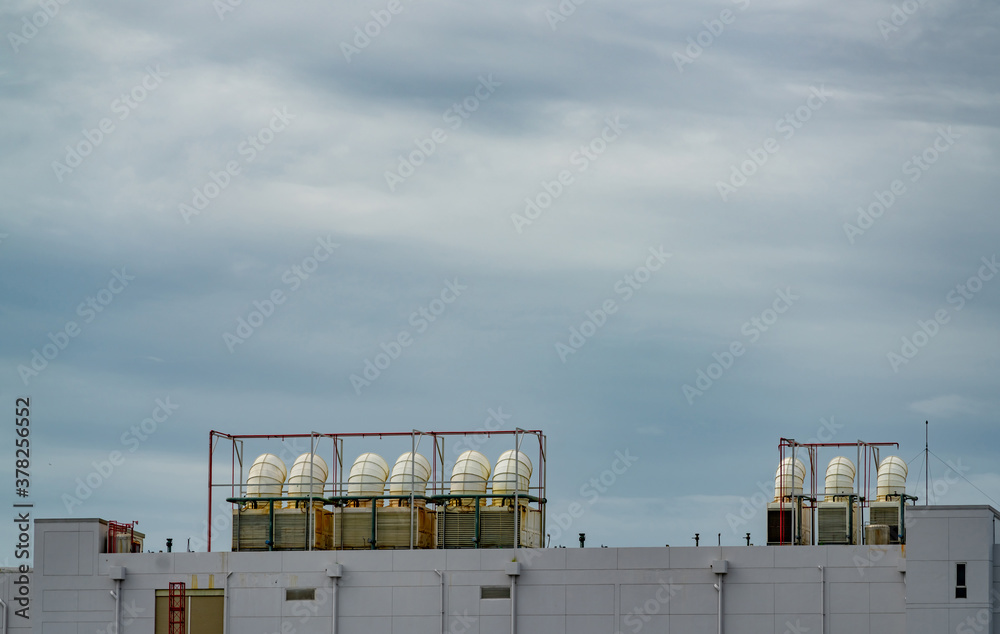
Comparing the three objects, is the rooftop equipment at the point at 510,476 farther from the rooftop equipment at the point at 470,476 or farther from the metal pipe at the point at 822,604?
the metal pipe at the point at 822,604

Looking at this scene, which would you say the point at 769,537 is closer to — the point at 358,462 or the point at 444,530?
the point at 444,530

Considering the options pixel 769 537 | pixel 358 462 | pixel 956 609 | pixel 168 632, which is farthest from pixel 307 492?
pixel 956 609

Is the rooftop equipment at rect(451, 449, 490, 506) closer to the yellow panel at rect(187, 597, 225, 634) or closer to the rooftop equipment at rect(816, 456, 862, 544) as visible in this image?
the yellow panel at rect(187, 597, 225, 634)

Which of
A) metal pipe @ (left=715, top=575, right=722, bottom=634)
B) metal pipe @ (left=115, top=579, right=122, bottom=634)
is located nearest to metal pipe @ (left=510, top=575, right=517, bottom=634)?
metal pipe @ (left=715, top=575, right=722, bottom=634)

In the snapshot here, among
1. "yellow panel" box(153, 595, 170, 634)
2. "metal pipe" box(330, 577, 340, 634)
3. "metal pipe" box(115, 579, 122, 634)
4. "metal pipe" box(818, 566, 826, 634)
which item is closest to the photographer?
"metal pipe" box(818, 566, 826, 634)

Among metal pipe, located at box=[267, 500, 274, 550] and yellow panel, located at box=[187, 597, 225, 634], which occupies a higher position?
metal pipe, located at box=[267, 500, 274, 550]

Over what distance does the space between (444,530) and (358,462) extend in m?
5.97

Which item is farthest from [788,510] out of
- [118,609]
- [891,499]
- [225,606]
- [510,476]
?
[118,609]

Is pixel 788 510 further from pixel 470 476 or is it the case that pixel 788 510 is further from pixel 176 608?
pixel 176 608

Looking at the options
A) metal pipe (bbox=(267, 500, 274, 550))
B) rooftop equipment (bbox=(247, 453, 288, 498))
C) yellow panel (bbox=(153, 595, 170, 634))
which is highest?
rooftop equipment (bbox=(247, 453, 288, 498))

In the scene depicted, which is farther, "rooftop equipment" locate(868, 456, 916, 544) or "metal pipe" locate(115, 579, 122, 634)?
"metal pipe" locate(115, 579, 122, 634)

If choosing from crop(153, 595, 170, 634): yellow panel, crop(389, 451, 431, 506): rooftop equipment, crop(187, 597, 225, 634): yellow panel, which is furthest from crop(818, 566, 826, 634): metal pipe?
crop(153, 595, 170, 634): yellow panel

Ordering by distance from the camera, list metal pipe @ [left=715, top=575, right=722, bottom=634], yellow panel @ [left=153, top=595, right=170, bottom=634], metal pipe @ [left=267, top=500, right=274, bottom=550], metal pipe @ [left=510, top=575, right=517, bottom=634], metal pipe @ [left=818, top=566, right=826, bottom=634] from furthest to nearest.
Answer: metal pipe @ [left=267, top=500, right=274, bottom=550], yellow panel @ [left=153, top=595, right=170, bottom=634], metal pipe @ [left=510, top=575, right=517, bottom=634], metal pipe @ [left=715, top=575, right=722, bottom=634], metal pipe @ [left=818, top=566, right=826, bottom=634]

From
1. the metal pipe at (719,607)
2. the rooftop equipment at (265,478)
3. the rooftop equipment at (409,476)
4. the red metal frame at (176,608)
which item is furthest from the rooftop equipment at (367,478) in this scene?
the metal pipe at (719,607)
